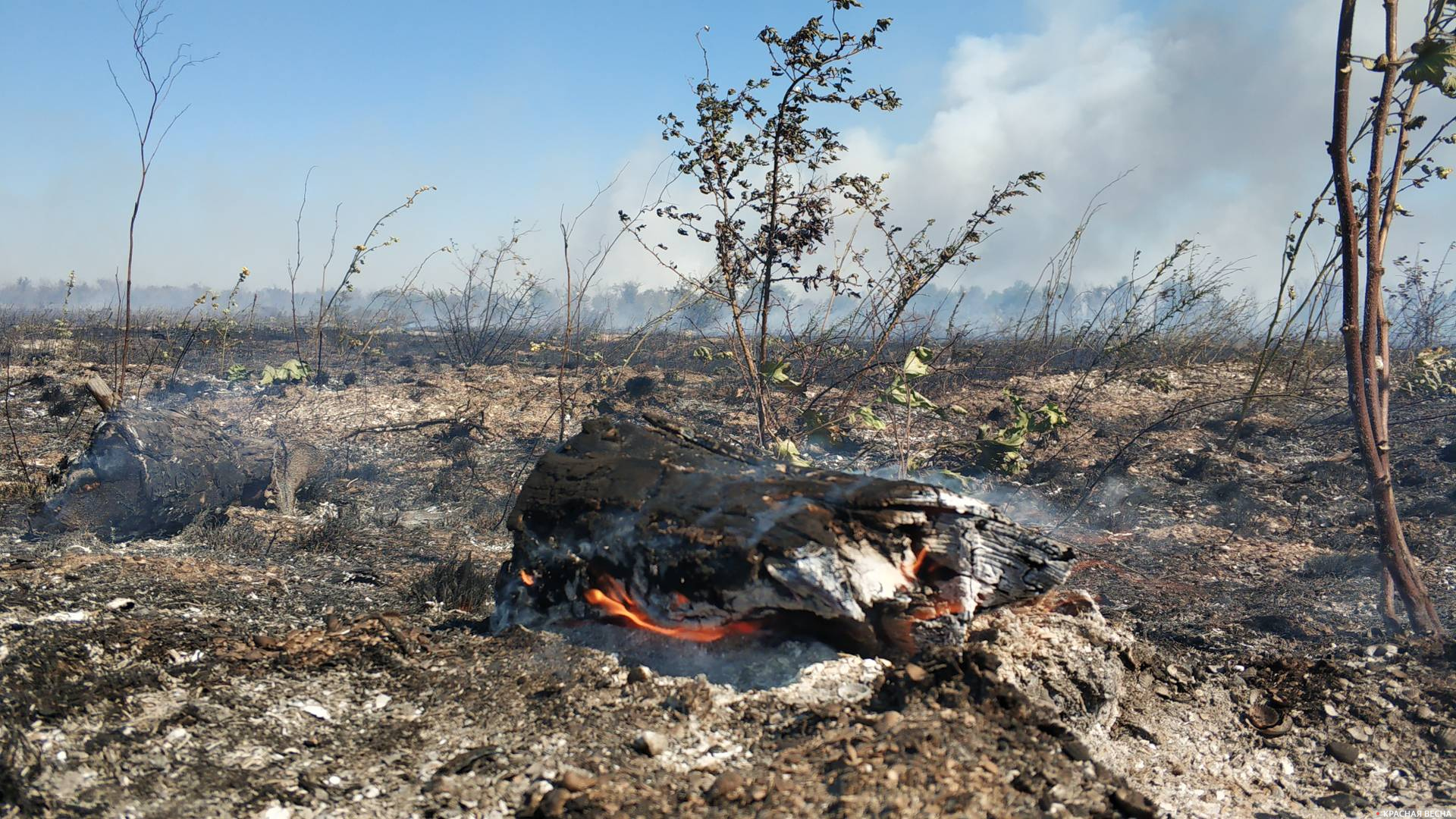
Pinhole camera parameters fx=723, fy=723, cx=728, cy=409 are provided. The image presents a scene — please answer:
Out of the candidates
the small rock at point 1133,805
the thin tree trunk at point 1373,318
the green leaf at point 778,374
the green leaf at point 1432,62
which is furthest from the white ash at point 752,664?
the green leaf at point 1432,62

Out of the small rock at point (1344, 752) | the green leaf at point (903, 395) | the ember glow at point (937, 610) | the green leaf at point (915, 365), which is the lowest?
the small rock at point (1344, 752)

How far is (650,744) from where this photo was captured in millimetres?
2084

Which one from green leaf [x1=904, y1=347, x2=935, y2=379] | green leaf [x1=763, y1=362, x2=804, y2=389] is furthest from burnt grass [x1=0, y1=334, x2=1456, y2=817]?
green leaf [x1=763, y1=362, x2=804, y2=389]

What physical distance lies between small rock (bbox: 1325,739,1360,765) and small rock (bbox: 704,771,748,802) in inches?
87.0

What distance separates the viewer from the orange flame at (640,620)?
8.54ft

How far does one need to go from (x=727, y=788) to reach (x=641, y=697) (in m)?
0.57

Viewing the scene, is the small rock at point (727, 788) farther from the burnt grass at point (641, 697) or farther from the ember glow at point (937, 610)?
the ember glow at point (937, 610)

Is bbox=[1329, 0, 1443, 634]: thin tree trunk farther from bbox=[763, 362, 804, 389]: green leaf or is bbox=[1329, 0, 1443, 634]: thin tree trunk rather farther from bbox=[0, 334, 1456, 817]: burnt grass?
bbox=[763, 362, 804, 389]: green leaf

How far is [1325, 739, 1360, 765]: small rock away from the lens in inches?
99.5

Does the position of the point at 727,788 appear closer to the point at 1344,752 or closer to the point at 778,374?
the point at 1344,752

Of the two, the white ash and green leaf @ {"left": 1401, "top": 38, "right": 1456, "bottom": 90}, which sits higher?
green leaf @ {"left": 1401, "top": 38, "right": 1456, "bottom": 90}

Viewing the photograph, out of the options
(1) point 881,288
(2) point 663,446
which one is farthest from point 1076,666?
(1) point 881,288

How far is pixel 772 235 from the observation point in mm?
4973

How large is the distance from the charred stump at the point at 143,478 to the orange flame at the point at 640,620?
3395mm
